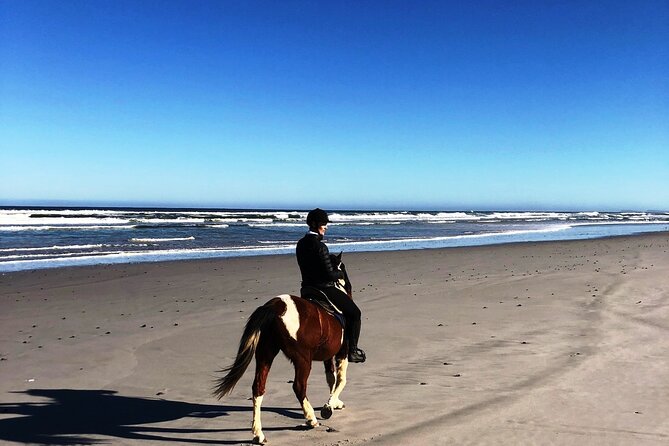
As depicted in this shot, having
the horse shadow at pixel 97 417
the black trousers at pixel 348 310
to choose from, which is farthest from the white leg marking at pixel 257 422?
the black trousers at pixel 348 310

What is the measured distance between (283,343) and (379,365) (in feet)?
8.48

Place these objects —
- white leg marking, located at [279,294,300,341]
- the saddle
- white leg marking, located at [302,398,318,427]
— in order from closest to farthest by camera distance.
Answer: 1. white leg marking, located at [279,294,300,341]
2. white leg marking, located at [302,398,318,427]
3. the saddle

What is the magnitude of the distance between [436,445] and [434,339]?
147 inches

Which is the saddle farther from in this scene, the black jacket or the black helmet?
the black helmet

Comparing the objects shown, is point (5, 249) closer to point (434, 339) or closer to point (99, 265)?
point (99, 265)

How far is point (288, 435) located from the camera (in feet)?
15.9

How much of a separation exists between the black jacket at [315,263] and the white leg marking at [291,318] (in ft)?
1.75

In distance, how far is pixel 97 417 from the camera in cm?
524

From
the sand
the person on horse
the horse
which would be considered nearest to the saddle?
the person on horse

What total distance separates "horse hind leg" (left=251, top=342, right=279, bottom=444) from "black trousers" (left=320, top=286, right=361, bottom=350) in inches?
36.1

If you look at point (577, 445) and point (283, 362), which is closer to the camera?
point (577, 445)

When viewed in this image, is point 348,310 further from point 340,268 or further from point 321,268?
point 321,268

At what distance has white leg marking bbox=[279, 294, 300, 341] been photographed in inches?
186

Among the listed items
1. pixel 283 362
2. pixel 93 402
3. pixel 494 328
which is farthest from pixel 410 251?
pixel 93 402
